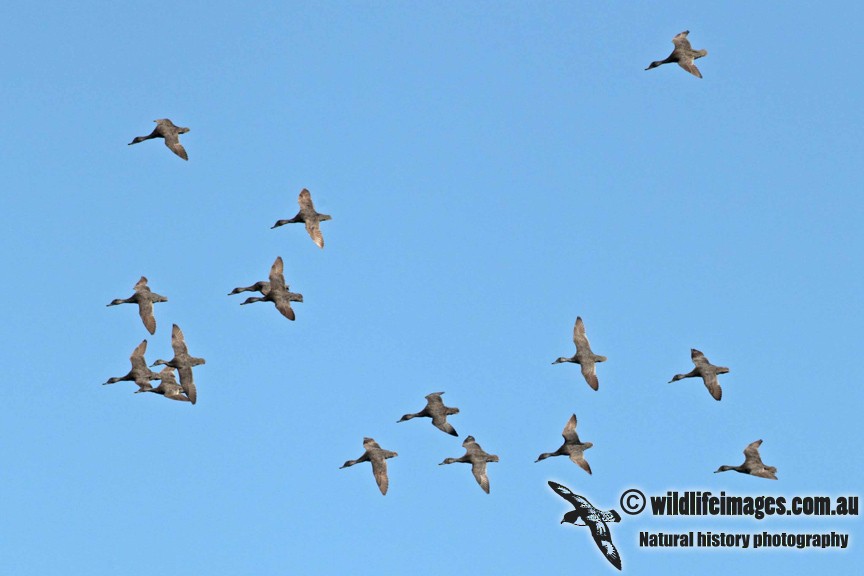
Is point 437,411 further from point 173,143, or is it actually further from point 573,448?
point 173,143

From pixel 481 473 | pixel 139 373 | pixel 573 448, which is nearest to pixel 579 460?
pixel 573 448

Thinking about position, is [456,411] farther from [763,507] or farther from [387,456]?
[763,507]

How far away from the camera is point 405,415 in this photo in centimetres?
15838

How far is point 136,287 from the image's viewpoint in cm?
15650

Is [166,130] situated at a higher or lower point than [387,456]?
higher

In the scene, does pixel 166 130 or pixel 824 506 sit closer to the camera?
pixel 166 130

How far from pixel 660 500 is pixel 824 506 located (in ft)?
29.8

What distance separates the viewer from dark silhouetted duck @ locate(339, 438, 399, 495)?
153125mm

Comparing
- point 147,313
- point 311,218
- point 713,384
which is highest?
point 311,218

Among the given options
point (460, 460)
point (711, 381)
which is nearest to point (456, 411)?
point (460, 460)

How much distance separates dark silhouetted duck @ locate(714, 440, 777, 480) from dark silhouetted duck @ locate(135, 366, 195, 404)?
30.2 metres

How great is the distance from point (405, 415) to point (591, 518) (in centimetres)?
1174

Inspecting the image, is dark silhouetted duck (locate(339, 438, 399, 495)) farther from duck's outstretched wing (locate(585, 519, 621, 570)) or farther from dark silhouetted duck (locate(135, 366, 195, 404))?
duck's outstretched wing (locate(585, 519, 621, 570))

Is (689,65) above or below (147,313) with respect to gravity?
above
